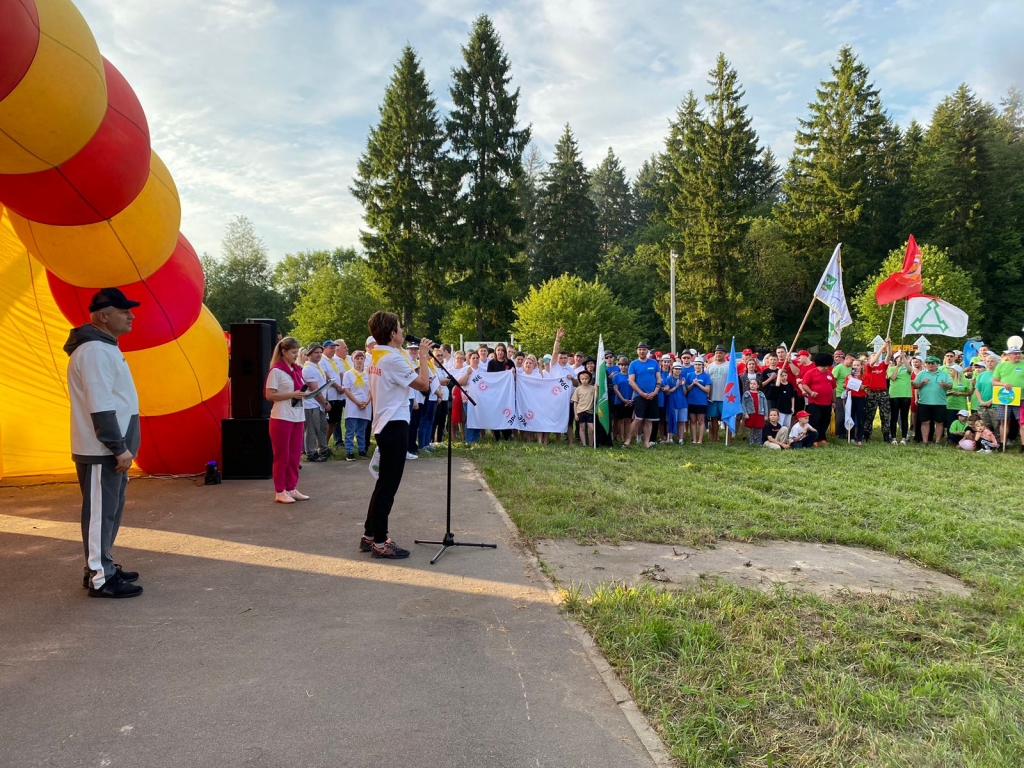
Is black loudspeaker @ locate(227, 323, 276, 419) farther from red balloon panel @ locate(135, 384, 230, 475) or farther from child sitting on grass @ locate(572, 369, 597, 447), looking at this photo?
child sitting on grass @ locate(572, 369, 597, 447)

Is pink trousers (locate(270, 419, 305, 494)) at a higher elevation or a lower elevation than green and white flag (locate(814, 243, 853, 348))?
lower

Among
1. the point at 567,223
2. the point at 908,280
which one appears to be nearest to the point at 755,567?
the point at 908,280

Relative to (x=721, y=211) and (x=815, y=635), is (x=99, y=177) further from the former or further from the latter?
(x=721, y=211)

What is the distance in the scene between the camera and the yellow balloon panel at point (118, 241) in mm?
6152

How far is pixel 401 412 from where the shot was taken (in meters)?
5.40

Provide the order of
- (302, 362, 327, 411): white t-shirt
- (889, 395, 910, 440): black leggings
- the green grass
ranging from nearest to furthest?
the green grass
(302, 362, 327, 411): white t-shirt
(889, 395, 910, 440): black leggings

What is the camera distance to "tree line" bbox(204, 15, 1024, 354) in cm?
4228

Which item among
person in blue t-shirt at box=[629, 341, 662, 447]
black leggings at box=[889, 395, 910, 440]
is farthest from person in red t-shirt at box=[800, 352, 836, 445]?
person in blue t-shirt at box=[629, 341, 662, 447]

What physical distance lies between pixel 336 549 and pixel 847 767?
4227mm

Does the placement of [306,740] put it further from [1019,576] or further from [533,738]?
[1019,576]

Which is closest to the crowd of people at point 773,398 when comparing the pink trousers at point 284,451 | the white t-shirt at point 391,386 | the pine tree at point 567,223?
the pink trousers at point 284,451

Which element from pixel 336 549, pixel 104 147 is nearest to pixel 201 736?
pixel 336 549

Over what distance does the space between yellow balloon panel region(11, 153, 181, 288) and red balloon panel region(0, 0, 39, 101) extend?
1.85 metres

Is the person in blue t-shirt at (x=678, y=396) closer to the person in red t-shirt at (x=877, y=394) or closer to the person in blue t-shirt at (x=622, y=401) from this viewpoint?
the person in blue t-shirt at (x=622, y=401)
